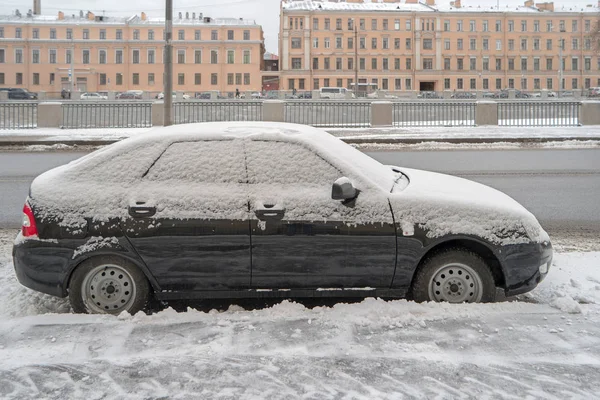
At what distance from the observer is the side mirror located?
188 inches

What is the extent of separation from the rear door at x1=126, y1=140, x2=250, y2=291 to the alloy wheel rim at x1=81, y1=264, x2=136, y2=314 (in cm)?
25

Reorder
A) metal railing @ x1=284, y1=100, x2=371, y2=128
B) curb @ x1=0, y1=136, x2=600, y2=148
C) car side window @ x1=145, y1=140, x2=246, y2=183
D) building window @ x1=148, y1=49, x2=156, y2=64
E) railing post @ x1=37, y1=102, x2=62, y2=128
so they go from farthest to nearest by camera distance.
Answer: building window @ x1=148, y1=49, x2=156, y2=64 → metal railing @ x1=284, y1=100, x2=371, y2=128 → railing post @ x1=37, y1=102, x2=62, y2=128 → curb @ x1=0, y1=136, x2=600, y2=148 → car side window @ x1=145, y1=140, x2=246, y2=183

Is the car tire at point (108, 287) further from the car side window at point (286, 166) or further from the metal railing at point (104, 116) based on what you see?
the metal railing at point (104, 116)

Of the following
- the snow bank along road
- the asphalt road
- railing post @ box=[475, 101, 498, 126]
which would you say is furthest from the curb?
the snow bank along road

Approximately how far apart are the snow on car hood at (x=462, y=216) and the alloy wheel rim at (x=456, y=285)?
0.31m

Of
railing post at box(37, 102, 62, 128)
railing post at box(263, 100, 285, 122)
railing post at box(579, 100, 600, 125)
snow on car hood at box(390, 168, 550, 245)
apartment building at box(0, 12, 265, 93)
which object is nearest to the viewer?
snow on car hood at box(390, 168, 550, 245)

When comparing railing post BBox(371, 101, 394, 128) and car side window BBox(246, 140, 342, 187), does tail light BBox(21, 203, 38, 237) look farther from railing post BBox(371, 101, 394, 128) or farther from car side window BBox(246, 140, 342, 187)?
railing post BBox(371, 101, 394, 128)

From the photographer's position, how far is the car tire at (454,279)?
4.93 m

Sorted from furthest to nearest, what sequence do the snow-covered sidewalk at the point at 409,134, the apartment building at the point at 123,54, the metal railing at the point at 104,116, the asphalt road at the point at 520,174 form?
the apartment building at the point at 123,54
the metal railing at the point at 104,116
the snow-covered sidewalk at the point at 409,134
the asphalt road at the point at 520,174

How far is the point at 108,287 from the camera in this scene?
4895mm

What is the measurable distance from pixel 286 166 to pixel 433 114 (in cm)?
2720

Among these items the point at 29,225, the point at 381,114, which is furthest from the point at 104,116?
the point at 29,225

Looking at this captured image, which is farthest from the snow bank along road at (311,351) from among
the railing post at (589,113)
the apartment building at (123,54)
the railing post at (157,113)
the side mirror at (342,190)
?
the apartment building at (123,54)

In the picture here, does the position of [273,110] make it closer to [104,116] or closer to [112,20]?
[104,116]
